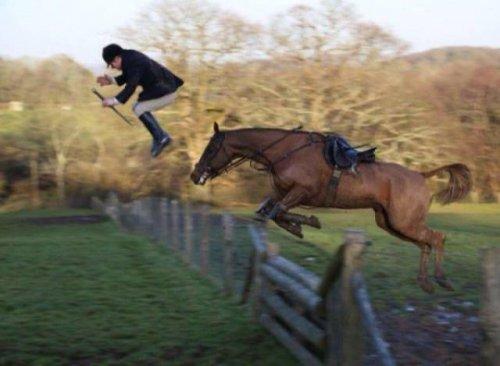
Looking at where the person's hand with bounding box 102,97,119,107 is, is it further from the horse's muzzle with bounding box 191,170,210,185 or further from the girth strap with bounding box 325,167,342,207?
the girth strap with bounding box 325,167,342,207

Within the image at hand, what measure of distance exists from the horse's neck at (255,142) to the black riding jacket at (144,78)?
156 centimetres

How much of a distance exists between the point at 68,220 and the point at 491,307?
27412 mm

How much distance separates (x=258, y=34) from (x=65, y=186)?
16.2 m

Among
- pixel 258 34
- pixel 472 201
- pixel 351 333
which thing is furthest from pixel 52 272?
pixel 472 201

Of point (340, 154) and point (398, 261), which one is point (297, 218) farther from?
point (398, 261)

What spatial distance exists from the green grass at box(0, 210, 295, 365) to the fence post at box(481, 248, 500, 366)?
10.4 ft

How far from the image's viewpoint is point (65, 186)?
38.2 meters

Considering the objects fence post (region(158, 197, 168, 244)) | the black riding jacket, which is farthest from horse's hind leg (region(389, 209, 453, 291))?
fence post (region(158, 197, 168, 244))

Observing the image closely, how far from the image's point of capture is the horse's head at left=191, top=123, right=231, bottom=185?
7.91 metres

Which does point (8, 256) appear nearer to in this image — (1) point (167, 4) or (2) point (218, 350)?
(2) point (218, 350)

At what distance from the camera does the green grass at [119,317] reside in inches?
247

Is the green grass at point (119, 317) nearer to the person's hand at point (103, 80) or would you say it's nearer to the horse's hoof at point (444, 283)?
the person's hand at point (103, 80)

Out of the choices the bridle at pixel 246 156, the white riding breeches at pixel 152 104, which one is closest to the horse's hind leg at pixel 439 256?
the bridle at pixel 246 156

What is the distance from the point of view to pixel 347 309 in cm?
483
